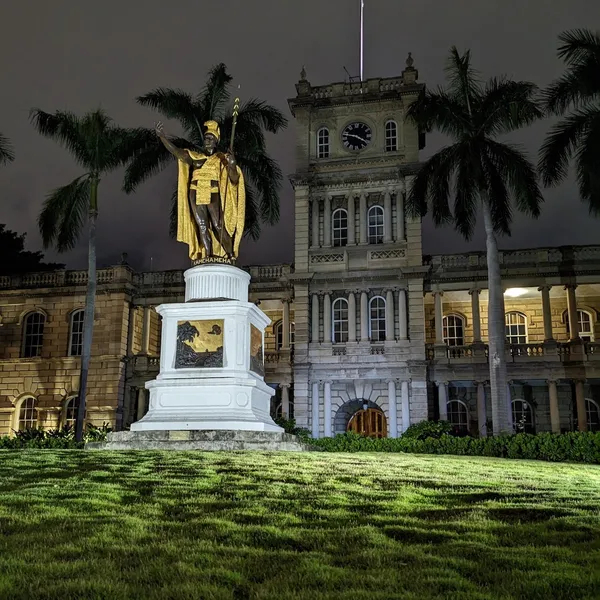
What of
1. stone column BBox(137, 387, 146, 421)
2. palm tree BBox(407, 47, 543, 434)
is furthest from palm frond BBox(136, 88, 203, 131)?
stone column BBox(137, 387, 146, 421)

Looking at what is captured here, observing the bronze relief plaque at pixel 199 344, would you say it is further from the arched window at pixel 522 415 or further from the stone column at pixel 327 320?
the arched window at pixel 522 415

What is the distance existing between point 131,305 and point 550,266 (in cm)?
2008

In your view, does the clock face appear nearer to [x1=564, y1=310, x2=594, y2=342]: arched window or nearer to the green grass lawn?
[x1=564, y1=310, x2=594, y2=342]: arched window

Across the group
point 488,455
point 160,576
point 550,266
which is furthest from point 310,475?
point 550,266

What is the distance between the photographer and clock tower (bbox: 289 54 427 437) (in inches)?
1233

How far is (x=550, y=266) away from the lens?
31.6 meters

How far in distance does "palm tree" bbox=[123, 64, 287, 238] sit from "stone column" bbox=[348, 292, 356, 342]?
27.2 feet

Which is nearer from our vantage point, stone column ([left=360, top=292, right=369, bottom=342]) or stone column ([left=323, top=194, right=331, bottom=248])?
stone column ([left=360, top=292, right=369, bottom=342])

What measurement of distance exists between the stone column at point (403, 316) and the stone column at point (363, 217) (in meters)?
3.25

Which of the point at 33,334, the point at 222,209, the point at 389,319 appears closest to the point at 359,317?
the point at 389,319

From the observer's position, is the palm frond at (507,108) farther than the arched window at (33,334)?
No

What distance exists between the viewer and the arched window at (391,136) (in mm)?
33781

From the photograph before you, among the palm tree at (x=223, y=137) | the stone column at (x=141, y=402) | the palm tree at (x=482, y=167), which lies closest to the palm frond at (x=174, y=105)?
the palm tree at (x=223, y=137)

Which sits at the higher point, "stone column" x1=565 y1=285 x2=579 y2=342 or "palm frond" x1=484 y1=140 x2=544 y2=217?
"palm frond" x1=484 y1=140 x2=544 y2=217
